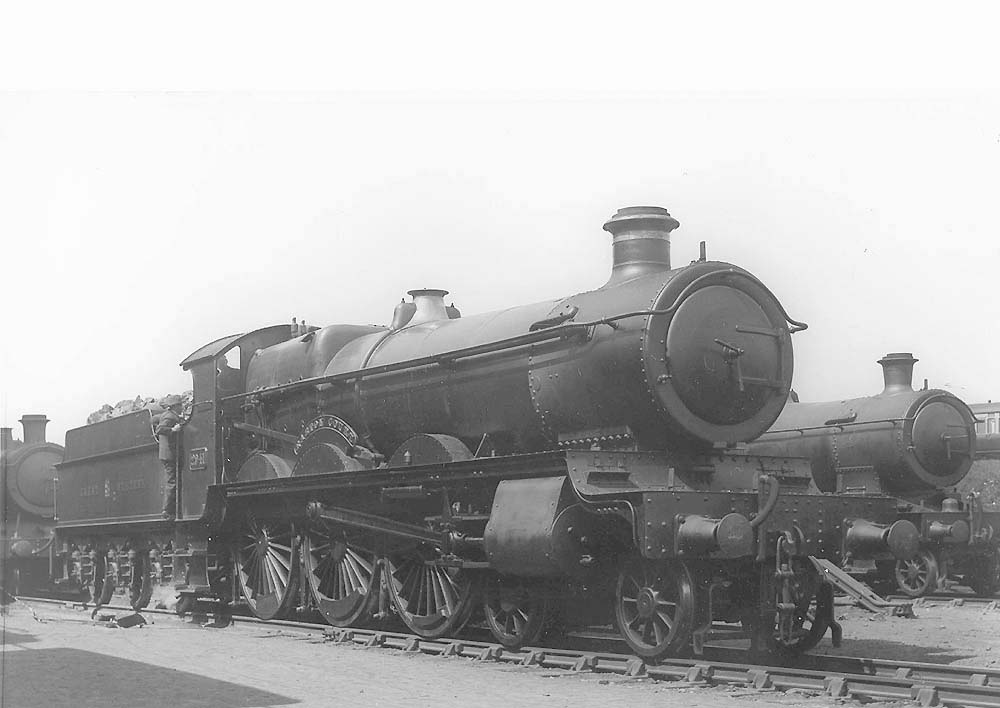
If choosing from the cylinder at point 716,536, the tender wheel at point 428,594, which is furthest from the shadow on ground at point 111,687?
the cylinder at point 716,536

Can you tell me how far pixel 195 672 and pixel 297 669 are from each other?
786 mm

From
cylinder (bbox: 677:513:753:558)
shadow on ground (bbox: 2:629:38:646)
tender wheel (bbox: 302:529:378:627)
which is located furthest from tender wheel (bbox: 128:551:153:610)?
cylinder (bbox: 677:513:753:558)

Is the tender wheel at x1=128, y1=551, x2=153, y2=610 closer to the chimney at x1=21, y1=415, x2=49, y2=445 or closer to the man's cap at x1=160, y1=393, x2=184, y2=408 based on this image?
the man's cap at x1=160, y1=393, x2=184, y2=408

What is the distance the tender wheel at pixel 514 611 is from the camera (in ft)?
32.6

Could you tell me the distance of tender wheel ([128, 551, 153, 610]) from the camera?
16.5m

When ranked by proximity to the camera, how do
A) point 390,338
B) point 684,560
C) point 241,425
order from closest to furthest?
point 684,560 → point 390,338 → point 241,425

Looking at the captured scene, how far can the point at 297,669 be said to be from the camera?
927 centimetres

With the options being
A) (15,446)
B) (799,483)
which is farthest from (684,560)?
(15,446)

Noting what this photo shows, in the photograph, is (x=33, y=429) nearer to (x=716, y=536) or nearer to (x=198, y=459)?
(x=198, y=459)

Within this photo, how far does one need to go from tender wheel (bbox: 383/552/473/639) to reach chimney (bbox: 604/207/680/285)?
3.09 m

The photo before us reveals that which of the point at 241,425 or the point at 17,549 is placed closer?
the point at 241,425

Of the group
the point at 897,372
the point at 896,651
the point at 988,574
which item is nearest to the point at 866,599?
the point at 988,574

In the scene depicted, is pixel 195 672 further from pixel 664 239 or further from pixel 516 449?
pixel 664 239

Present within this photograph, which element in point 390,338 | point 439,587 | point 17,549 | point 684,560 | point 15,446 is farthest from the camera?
point 15,446
